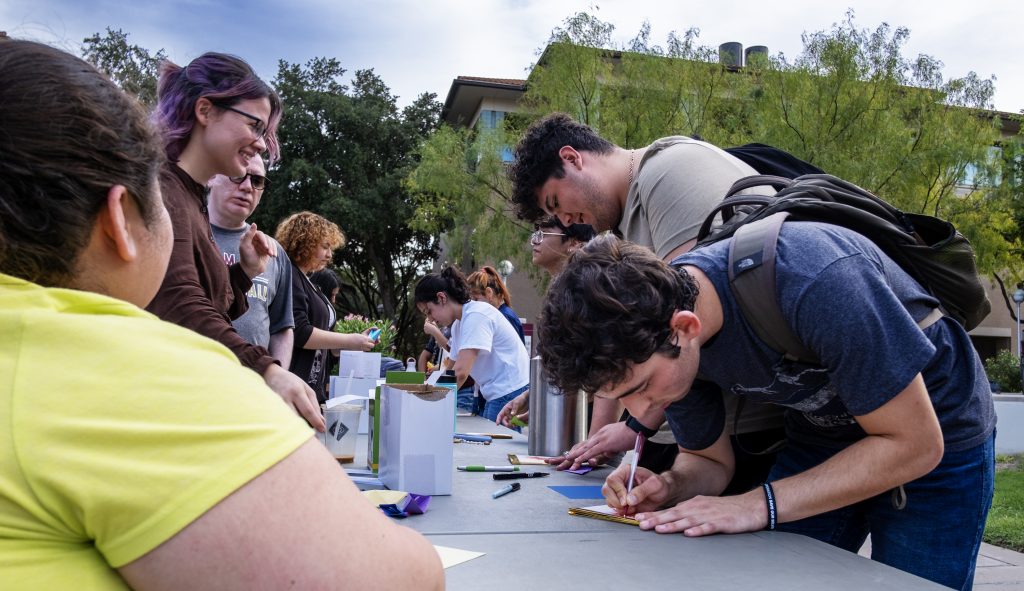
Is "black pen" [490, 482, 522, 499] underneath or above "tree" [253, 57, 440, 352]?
underneath

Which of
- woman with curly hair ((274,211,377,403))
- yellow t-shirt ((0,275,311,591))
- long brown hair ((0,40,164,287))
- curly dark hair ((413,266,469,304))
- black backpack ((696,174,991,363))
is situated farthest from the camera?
curly dark hair ((413,266,469,304))

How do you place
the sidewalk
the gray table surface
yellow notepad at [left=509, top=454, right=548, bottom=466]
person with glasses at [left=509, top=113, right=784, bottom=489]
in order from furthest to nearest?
1. the sidewalk
2. yellow notepad at [left=509, top=454, right=548, bottom=466]
3. person with glasses at [left=509, top=113, right=784, bottom=489]
4. the gray table surface

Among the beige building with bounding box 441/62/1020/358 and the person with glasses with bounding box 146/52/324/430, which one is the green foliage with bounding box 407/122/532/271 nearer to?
the beige building with bounding box 441/62/1020/358

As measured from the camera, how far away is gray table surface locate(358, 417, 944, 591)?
3.98ft

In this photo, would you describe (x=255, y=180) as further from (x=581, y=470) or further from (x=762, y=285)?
(x=762, y=285)

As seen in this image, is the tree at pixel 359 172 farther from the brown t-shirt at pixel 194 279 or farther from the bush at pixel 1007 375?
the brown t-shirt at pixel 194 279

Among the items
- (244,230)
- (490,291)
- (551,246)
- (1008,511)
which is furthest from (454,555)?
(1008,511)

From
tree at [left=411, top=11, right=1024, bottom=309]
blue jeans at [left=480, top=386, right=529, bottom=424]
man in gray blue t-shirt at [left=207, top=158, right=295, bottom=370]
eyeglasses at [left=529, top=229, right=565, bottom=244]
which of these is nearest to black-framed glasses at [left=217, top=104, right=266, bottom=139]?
man in gray blue t-shirt at [left=207, top=158, right=295, bottom=370]

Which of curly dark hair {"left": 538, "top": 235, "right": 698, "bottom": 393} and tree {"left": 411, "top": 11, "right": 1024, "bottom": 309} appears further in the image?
tree {"left": 411, "top": 11, "right": 1024, "bottom": 309}

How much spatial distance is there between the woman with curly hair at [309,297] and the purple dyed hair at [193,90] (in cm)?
224

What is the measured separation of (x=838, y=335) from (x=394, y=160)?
71.3ft

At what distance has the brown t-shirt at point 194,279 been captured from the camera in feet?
6.14

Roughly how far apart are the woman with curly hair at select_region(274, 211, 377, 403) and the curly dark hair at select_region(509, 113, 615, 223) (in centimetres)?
193

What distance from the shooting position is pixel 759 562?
133 cm
